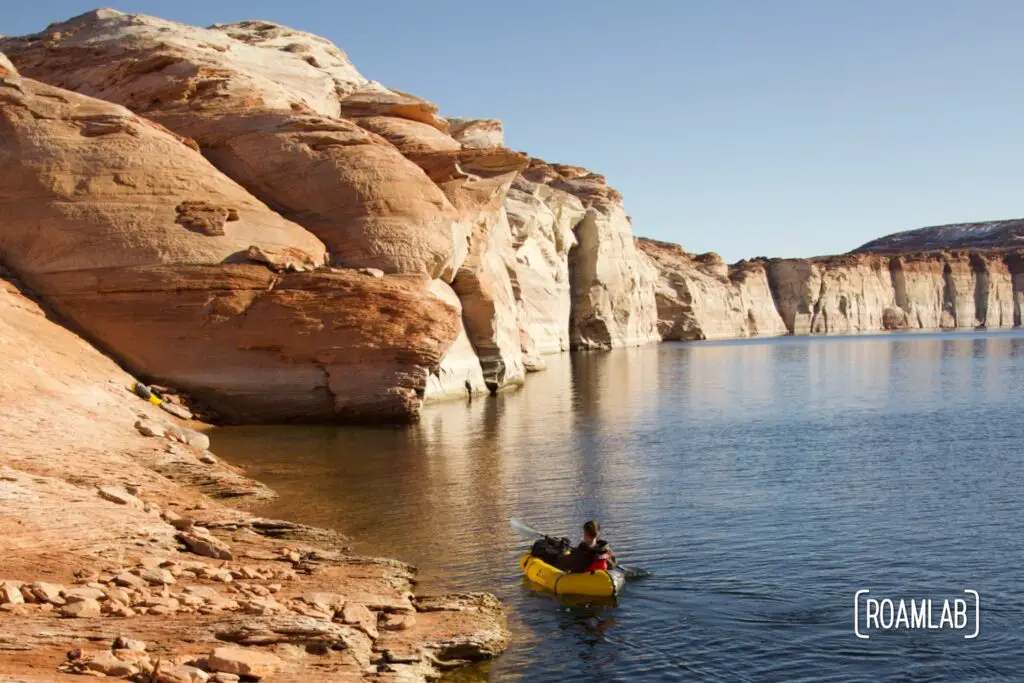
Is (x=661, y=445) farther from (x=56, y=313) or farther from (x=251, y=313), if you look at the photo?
(x=56, y=313)

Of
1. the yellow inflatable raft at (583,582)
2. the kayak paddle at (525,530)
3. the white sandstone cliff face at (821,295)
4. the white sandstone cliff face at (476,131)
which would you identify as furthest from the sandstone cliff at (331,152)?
the white sandstone cliff face at (821,295)

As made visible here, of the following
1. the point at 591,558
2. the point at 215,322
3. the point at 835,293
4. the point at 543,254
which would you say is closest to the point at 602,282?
the point at 543,254

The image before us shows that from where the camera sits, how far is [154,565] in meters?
12.6

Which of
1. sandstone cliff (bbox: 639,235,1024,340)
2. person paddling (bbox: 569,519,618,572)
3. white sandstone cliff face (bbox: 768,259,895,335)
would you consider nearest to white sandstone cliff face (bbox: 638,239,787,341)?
sandstone cliff (bbox: 639,235,1024,340)

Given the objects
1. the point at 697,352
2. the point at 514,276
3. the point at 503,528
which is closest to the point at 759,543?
the point at 503,528

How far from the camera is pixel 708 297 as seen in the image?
127m

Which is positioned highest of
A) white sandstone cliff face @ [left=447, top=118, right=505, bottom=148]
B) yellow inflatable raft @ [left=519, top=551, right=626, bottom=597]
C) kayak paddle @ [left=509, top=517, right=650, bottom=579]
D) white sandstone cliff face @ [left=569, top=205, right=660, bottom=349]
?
white sandstone cliff face @ [left=447, top=118, right=505, bottom=148]

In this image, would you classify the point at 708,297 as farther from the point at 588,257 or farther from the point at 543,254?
the point at 543,254

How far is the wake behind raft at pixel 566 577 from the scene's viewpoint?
13812 millimetres

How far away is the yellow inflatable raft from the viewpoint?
45.2ft

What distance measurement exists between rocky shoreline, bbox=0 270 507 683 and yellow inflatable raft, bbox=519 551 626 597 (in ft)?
3.80

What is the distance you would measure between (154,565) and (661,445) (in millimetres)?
17903

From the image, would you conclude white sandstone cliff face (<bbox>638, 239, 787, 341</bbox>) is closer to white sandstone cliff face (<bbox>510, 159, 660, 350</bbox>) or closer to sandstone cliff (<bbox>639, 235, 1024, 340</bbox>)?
sandstone cliff (<bbox>639, 235, 1024, 340</bbox>)

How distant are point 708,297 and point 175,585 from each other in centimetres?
11898
